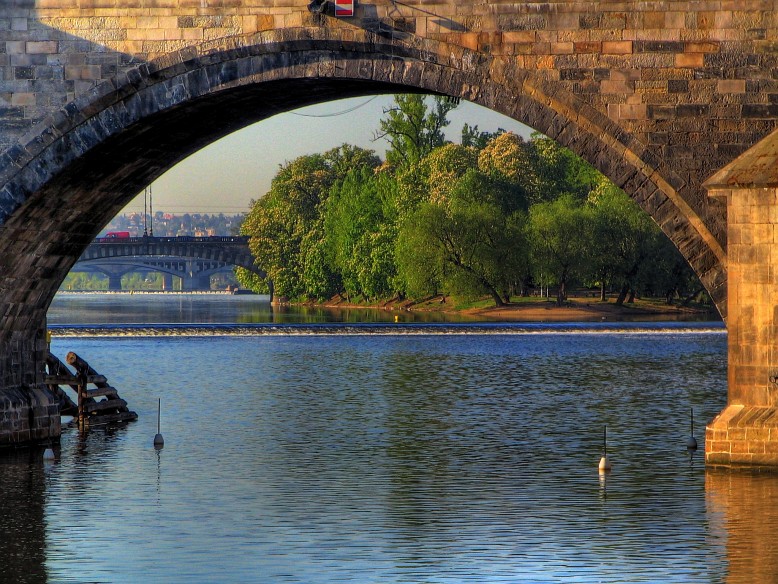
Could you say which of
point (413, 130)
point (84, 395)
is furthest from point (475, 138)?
point (84, 395)

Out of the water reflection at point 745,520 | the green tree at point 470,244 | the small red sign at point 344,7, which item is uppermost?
Answer: the small red sign at point 344,7

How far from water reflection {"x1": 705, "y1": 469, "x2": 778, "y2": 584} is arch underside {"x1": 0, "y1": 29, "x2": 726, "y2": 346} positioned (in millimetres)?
3085

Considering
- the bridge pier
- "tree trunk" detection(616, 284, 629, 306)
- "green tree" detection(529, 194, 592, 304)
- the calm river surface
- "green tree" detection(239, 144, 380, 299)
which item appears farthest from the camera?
"green tree" detection(239, 144, 380, 299)

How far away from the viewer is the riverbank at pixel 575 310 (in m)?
102

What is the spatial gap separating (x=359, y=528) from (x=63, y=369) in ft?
45.9

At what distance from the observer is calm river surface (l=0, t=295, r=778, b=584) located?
20125mm

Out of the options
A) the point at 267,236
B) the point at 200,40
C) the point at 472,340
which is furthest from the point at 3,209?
the point at 267,236

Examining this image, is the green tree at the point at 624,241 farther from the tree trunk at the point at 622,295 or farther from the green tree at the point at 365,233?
the green tree at the point at 365,233

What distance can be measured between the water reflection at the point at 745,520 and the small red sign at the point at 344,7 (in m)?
10.4

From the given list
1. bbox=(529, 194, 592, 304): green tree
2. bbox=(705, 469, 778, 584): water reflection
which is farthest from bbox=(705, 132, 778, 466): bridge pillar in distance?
bbox=(529, 194, 592, 304): green tree

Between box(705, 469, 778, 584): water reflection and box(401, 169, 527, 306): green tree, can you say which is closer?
box(705, 469, 778, 584): water reflection

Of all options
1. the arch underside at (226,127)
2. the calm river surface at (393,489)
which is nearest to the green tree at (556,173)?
the calm river surface at (393,489)

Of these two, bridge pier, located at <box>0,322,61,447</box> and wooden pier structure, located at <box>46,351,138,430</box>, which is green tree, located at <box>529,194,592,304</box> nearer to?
wooden pier structure, located at <box>46,351,138,430</box>

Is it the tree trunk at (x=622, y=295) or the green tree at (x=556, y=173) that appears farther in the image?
the green tree at (x=556, y=173)
